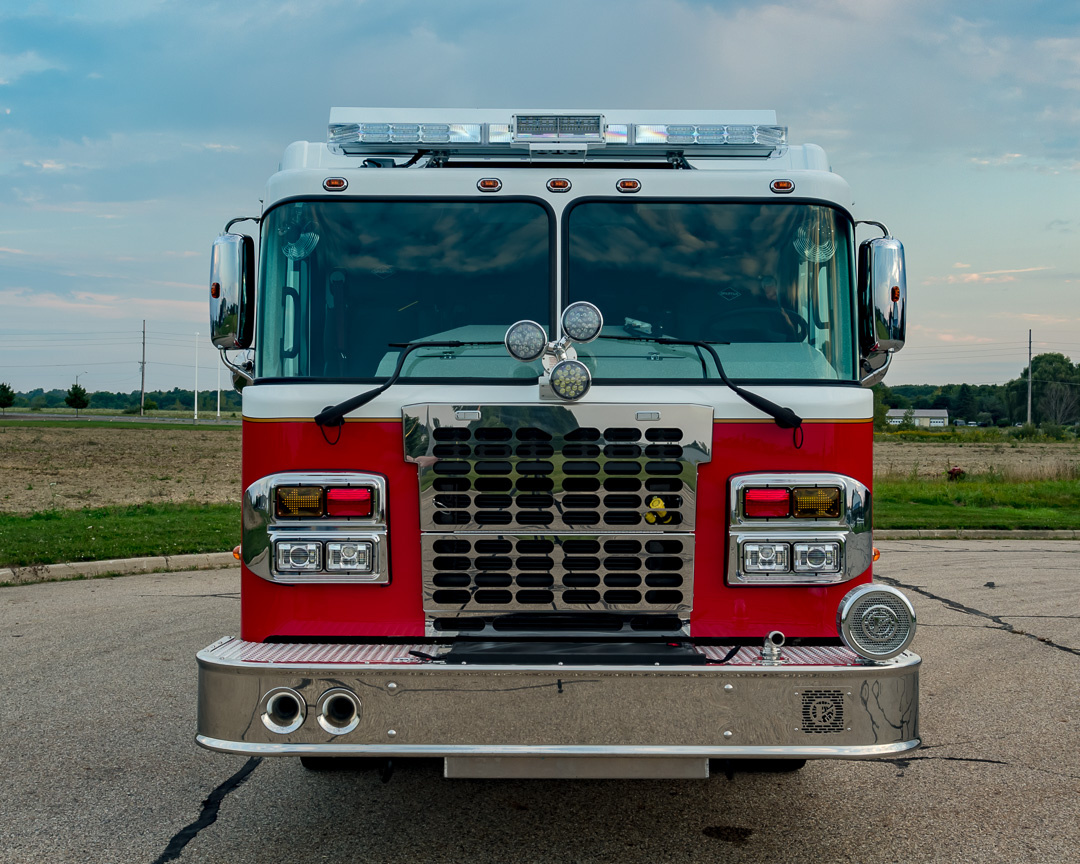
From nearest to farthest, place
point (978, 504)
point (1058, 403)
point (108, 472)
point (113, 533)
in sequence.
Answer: point (113, 533)
point (978, 504)
point (108, 472)
point (1058, 403)

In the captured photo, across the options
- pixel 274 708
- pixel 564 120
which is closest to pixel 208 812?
pixel 274 708

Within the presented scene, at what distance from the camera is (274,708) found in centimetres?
307

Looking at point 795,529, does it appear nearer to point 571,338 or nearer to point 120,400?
point 571,338

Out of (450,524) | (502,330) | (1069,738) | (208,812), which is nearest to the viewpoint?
(450,524)

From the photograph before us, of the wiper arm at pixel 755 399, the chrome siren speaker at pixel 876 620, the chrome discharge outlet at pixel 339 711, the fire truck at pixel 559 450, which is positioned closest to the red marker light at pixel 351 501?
the fire truck at pixel 559 450

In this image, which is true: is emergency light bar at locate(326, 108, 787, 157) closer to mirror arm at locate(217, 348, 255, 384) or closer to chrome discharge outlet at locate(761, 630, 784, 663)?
mirror arm at locate(217, 348, 255, 384)

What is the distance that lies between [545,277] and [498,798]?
232 centimetres

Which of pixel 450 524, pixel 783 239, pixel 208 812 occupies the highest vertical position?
pixel 783 239

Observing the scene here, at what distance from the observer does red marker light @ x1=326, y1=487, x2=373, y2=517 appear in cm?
339

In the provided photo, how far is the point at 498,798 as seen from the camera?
418 cm

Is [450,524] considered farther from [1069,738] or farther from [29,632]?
[29,632]

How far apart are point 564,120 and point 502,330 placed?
98cm

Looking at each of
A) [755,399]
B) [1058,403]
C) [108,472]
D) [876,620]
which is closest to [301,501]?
[755,399]

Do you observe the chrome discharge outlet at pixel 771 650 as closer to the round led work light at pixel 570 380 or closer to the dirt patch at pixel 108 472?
the round led work light at pixel 570 380
